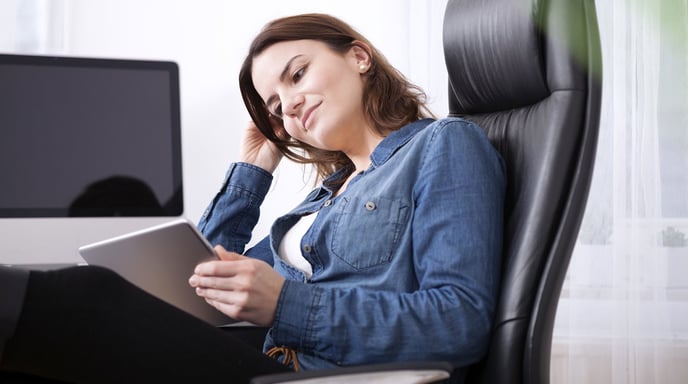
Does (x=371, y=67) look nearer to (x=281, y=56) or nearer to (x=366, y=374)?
(x=281, y=56)

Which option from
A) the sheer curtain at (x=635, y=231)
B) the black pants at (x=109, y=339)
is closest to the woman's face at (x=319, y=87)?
the black pants at (x=109, y=339)

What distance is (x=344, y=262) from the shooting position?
104cm

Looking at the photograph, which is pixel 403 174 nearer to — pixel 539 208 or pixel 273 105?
pixel 539 208

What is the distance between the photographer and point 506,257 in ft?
3.01

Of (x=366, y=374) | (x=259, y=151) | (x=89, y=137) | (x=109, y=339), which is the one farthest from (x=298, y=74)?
(x=366, y=374)

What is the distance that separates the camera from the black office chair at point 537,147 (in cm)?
85

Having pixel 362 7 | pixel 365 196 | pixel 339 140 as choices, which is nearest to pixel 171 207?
pixel 339 140

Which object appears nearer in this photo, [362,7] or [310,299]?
[310,299]

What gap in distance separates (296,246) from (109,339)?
541mm

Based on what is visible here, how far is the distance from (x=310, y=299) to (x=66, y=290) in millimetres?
291

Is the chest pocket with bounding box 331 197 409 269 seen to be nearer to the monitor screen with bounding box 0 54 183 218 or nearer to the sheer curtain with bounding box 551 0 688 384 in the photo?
the monitor screen with bounding box 0 54 183 218

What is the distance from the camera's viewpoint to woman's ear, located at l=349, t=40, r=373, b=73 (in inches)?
50.5

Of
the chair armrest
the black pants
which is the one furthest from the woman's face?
the chair armrest

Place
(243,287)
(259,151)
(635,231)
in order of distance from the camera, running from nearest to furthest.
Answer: (243,287) < (259,151) < (635,231)
